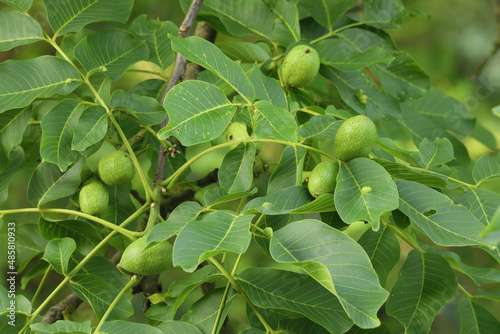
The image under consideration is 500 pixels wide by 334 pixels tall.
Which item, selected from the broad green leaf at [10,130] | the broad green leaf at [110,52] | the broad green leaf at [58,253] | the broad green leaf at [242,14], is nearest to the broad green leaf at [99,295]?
the broad green leaf at [58,253]

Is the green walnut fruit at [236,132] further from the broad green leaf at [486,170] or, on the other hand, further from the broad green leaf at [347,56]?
the broad green leaf at [486,170]

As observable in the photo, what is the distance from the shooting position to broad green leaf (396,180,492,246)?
0.67 meters

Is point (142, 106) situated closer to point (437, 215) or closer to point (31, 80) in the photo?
point (31, 80)

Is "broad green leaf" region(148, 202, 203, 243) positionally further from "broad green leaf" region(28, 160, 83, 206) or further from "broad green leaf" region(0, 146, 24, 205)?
"broad green leaf" region(0, 146, 24, 205)

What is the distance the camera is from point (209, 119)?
703mm

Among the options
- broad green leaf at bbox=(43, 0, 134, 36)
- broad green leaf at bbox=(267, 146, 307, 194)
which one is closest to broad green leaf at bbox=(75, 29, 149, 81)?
broad green leaf at bbox=(43, 0, 134, 36)

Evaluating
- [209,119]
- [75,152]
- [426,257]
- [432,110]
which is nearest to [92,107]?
[75,152]

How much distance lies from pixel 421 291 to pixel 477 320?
14cm

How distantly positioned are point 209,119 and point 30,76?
0.34 meters

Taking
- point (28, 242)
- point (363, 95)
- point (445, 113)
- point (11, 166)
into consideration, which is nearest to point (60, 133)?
point (11, 166)

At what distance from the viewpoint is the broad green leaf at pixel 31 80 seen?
821 millimetres

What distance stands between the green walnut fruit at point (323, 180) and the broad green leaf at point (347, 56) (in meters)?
0.31

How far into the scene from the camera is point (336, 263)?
Answer: 59cm

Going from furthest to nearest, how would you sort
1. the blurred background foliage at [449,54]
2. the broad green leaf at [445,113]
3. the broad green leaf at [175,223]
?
the blurred background foliage at [449,54] < the broad green leaf at [445,113] < the broad green leaf at [175,223]
